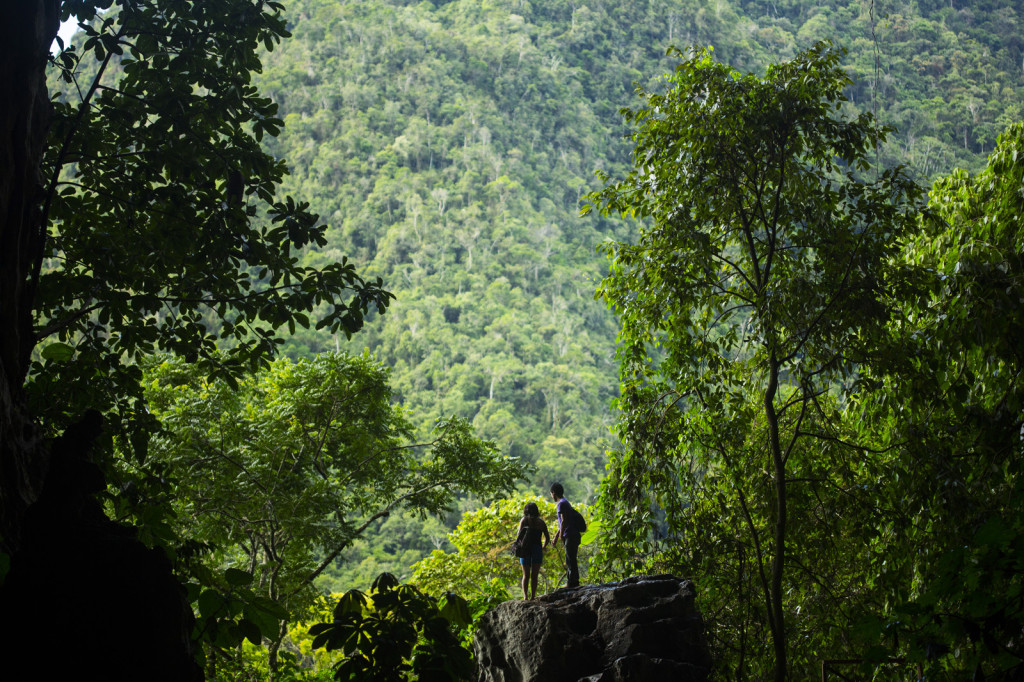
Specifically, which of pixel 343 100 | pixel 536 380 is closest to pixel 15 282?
pixel 536 380

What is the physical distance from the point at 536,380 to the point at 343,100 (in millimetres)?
46352

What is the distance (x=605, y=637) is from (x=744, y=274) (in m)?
2.68

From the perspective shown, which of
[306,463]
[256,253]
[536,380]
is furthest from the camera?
[536,380]

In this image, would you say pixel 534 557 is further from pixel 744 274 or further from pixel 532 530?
pixel 744 274

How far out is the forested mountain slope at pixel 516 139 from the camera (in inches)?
2479

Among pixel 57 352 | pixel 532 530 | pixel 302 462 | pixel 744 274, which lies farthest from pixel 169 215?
pixel 302 462

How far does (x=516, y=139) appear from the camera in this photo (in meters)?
94.9

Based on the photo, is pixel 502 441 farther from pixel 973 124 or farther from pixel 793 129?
pixel 973 124

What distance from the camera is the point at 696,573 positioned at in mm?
5105

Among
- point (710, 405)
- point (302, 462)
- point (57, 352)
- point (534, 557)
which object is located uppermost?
point (302, 462)

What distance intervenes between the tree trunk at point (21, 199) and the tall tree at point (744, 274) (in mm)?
3319

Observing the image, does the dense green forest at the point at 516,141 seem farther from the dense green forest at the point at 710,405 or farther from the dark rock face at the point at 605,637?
the dark rock face at the point at 605,637

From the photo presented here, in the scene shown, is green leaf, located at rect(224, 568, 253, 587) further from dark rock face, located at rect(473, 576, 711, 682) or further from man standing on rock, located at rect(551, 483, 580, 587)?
man standing on rock, located at rect(551, 483, 580, 587)

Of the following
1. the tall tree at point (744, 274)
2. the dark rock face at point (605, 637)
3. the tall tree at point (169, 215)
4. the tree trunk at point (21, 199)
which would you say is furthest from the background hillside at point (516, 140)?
the tree trunk at point (21, 199)
